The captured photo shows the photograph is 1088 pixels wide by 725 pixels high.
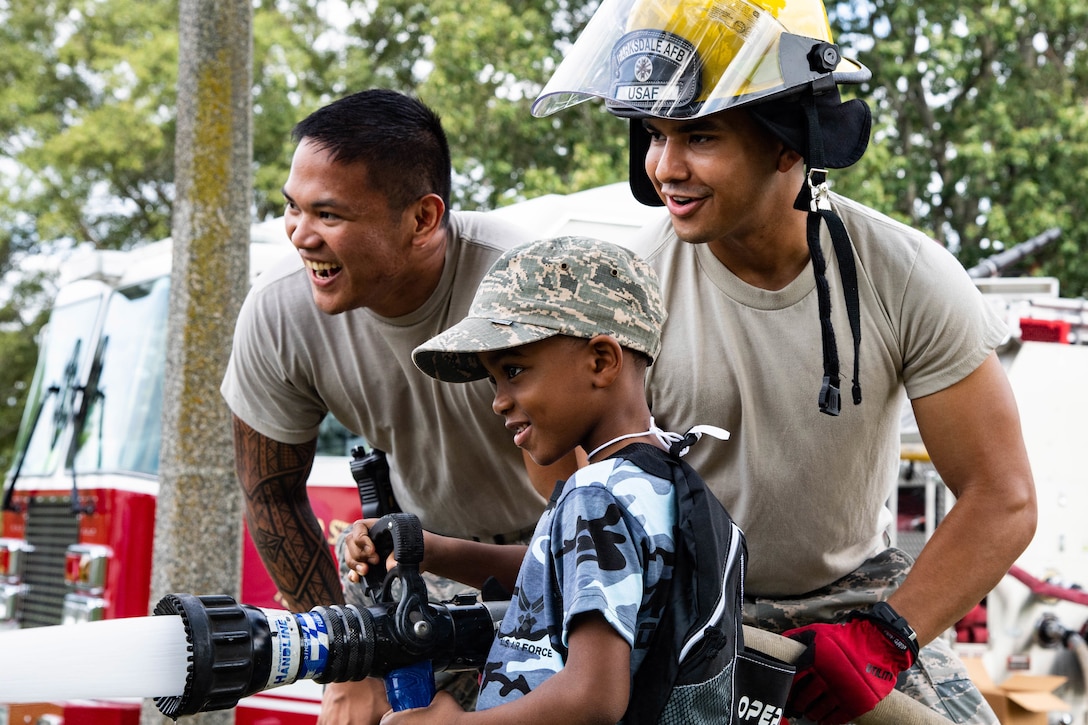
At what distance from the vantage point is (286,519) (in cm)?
355

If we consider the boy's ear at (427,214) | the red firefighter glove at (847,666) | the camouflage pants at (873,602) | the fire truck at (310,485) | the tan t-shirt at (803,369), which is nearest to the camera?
the red firefighter glove at (847,666)

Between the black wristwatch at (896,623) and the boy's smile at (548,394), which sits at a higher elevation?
the boy's smile at (548,394)

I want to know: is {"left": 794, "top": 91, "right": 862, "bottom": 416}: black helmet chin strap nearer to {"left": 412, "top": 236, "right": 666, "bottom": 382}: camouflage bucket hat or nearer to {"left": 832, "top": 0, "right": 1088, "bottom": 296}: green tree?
{"left": 412, "top": 236, "right": 666, "bottom": 382}: camouflage bucket hat

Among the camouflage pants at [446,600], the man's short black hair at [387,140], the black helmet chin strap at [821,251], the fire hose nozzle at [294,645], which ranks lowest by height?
the camouflage pants at [446,600]

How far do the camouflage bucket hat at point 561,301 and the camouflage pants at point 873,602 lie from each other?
856 mm

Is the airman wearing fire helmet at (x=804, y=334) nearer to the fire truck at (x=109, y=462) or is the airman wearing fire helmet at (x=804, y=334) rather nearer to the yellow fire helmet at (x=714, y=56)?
the yellow fire helmet at (x=714, y=56)

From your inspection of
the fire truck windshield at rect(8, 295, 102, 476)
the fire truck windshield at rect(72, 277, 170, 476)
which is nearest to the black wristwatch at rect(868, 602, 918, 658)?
the fire truck windshield at rect(72, 277, 170, 476)

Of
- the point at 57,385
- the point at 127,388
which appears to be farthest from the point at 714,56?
the point at 57,385

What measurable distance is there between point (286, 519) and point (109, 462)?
308cm

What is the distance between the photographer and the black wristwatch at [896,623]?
8.11ft

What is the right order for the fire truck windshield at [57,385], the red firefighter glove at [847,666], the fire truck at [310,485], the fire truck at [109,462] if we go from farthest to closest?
the fire truck windshield at [57,385]
the fire truck at [310,485]
the fire truck at [109,462]
the red firefighter glove at [847,666]

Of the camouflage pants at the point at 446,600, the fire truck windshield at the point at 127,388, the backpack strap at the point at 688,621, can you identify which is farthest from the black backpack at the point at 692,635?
the fire truck windshield at the point at 127,388

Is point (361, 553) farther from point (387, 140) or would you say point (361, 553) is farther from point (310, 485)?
point (310, 485)

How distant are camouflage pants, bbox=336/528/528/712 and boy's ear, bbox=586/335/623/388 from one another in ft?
3.02
